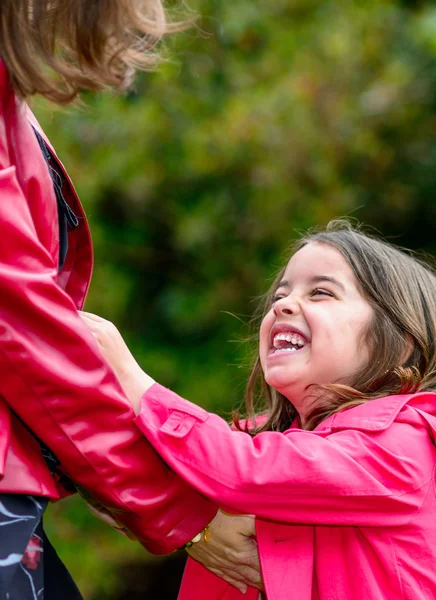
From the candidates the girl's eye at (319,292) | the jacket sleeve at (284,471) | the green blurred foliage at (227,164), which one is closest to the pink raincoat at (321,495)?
the jacket sleeve at (284,471)

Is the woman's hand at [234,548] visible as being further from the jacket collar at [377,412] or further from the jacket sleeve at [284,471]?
the jacket collar at [377,412]

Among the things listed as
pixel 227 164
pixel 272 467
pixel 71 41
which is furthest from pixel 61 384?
pixel 227 164

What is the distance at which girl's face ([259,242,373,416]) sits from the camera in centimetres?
215

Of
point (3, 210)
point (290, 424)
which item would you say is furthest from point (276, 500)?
point (3, 210)

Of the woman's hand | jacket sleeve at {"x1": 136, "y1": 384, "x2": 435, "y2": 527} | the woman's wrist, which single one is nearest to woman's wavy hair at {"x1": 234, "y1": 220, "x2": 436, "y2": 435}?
jacket sleeve at {"x1": 136, "y1": 384, "x2": 435, "y2": 527}

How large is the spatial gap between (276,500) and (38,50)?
952mm

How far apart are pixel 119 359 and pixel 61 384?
286 mm

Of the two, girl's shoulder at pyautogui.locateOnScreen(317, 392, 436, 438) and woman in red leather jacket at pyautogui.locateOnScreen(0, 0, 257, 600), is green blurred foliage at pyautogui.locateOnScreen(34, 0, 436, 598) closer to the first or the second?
girl's shoulder at pyautogui.locateOnScreen(317, 392, 436, 438)

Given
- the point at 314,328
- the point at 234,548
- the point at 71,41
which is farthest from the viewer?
the point at 314,328

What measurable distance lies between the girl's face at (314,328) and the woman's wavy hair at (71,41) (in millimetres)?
726

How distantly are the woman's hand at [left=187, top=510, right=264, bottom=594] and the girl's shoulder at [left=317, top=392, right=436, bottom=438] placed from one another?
27 centimetres

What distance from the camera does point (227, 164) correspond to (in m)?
5.73

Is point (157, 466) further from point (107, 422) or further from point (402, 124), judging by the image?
point (402, 124)

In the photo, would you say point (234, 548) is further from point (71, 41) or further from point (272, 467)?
point (71, 41)
